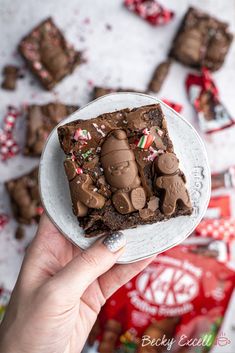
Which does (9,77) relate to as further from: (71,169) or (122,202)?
(122,202)

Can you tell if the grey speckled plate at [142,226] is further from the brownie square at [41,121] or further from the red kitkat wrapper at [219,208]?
the red kitkat wrapper at [219,208]

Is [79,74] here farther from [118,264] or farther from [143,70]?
[118,264]

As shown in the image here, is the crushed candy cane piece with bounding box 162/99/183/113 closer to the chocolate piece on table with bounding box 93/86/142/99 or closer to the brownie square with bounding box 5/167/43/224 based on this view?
the chocolate piece on table with bounding box 93/86/142/99

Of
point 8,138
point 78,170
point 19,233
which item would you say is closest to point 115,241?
point 78,170

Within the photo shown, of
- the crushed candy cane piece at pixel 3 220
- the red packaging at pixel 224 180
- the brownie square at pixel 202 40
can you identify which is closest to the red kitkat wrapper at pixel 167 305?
the red packaging at pixel 224 180

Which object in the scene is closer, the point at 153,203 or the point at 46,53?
the point at 153,203

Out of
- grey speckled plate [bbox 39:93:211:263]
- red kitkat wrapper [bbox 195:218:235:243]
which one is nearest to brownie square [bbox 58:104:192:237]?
grey speckled plate [bbox 39:93:211:263]

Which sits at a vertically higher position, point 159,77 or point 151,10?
point 151,10
